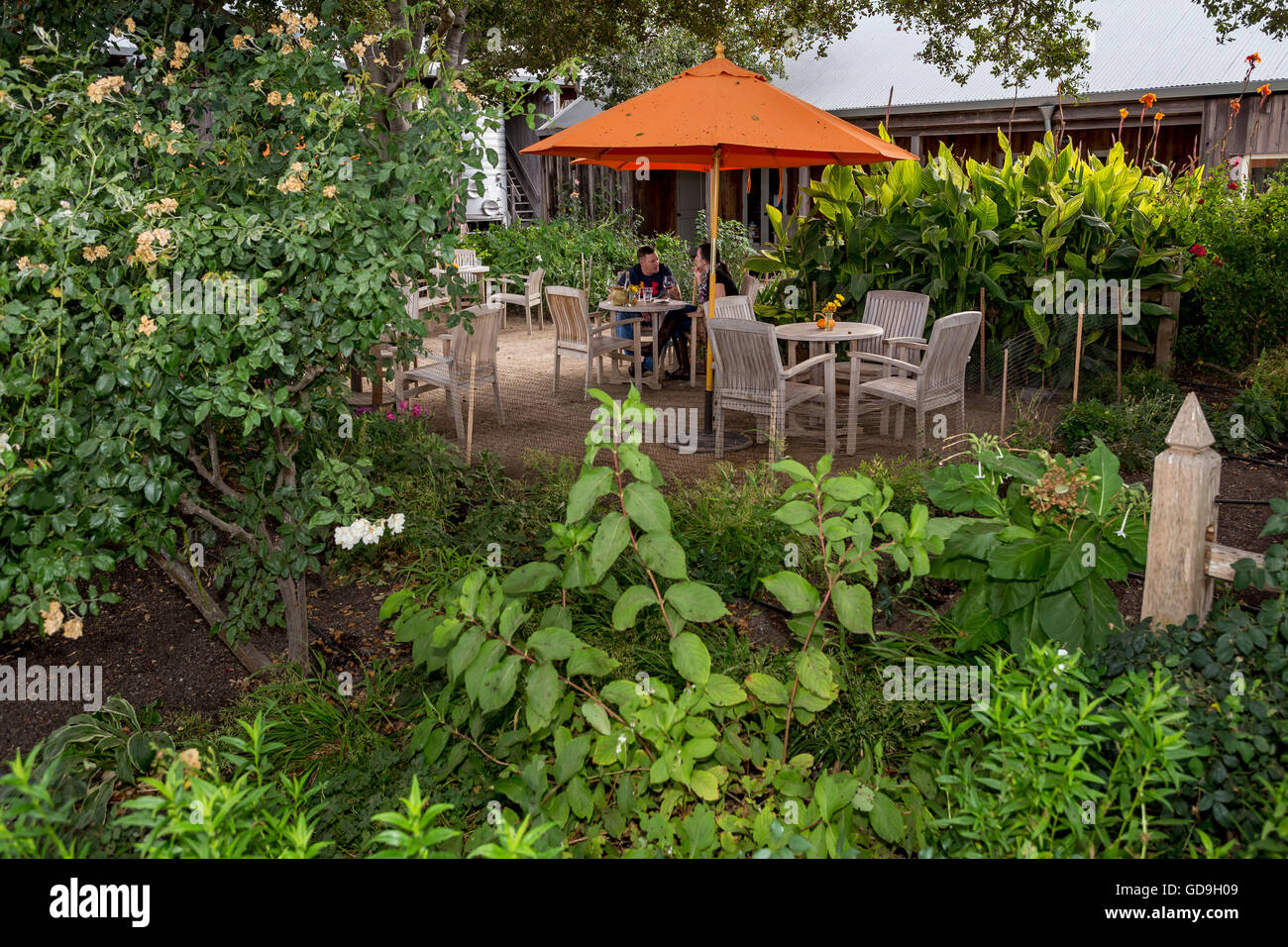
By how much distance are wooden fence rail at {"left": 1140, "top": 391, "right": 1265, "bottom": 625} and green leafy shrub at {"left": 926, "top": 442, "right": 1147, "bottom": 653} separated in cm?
17

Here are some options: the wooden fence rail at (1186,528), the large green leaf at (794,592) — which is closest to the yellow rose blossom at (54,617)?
the large green leaf at (794,592)

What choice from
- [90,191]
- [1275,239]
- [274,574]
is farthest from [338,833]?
[1275,239]

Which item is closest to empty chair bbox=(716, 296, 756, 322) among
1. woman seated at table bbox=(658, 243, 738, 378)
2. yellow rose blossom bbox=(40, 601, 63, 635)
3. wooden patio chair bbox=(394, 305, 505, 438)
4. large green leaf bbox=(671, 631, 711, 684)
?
woman seated at table bbox=(658, 243, 738, 378)

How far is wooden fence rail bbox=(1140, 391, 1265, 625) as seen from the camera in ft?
9.83

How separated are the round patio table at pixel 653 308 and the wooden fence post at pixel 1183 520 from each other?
608cm

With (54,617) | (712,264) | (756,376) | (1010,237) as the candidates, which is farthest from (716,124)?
(54,617)

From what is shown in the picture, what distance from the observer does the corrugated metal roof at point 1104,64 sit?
12484 millimetres

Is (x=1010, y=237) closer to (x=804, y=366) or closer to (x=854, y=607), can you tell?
(x=804, y=366)

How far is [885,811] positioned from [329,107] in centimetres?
272

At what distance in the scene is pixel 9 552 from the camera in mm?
3094

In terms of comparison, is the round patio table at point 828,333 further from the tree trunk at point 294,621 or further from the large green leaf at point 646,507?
the large green leaf at point 646,507

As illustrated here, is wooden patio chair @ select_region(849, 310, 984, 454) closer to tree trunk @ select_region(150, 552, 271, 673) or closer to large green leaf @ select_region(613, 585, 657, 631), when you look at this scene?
large green leaf @ select_region(613, 585, 657, 631)

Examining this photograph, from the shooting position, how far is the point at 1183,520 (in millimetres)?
3053
